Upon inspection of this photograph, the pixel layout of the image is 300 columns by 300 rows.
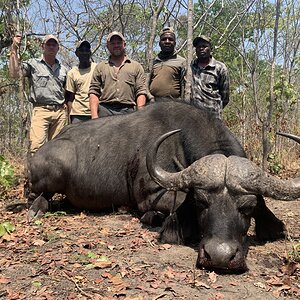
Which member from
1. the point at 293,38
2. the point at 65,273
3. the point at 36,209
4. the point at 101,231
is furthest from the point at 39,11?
the point at 65,273

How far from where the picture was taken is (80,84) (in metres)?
8.13

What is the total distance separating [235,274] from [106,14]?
1311 cm

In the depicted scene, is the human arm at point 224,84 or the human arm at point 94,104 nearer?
the human arm at point 94,104

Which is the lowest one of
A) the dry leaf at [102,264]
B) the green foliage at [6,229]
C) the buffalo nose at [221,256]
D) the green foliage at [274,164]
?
the green foliage at [274,164]

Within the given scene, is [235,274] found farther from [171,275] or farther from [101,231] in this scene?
[101,231]

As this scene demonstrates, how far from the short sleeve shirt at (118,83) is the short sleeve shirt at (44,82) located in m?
0.76

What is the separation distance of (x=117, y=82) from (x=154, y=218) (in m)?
2.90

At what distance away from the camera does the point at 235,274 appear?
3.96 meters

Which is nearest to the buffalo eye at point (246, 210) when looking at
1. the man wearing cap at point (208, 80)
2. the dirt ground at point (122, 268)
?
the dirt ground at point (122, 268)

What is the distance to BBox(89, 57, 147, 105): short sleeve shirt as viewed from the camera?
755 centimetres

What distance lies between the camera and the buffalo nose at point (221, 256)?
12.6 feet

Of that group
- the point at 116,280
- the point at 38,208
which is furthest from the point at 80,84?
the point at 116,280

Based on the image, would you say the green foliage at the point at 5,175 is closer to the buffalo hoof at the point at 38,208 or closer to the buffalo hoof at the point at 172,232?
the buffalo hoof at the point at 38,208

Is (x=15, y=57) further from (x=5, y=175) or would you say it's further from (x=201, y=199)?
(x=201, y=199)
